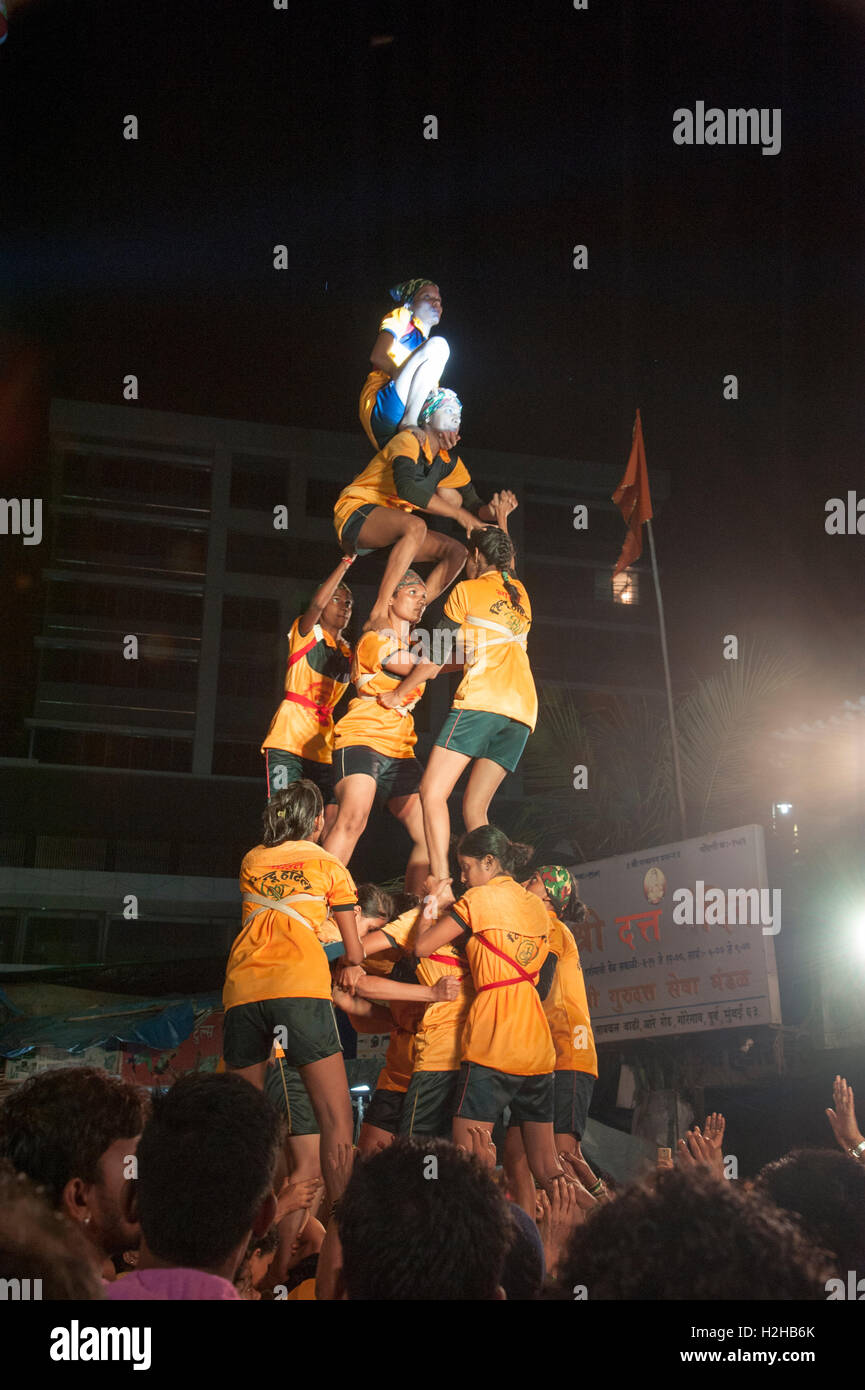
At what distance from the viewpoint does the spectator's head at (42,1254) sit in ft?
7.08

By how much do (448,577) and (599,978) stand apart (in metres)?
9.31

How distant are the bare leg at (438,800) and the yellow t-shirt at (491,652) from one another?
1.15 ft

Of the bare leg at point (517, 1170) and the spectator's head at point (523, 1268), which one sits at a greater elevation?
the spectator's head at point (523, 1268)

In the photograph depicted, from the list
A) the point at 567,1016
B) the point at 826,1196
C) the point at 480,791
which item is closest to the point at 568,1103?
the point at 567,1016

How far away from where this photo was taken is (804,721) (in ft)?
50.9

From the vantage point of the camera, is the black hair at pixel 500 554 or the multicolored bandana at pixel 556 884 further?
the black hair at pixel 500 554

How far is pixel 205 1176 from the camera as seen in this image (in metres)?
2.81

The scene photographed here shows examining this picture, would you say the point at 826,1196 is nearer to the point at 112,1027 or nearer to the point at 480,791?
the point at 480,791

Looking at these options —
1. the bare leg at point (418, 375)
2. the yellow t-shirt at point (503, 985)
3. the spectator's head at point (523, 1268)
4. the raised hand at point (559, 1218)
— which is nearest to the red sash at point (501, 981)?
the yellow t-shirt at point (503, 985)

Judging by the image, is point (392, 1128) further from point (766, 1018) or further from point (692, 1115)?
point (692, 1115)

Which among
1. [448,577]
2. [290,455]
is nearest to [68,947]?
[290,455]

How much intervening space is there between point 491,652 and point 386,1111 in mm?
2831

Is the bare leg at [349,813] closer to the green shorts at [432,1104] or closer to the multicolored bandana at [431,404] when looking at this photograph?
the green shorts at [432,1104]

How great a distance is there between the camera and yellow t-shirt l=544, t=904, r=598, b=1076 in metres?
7.57
